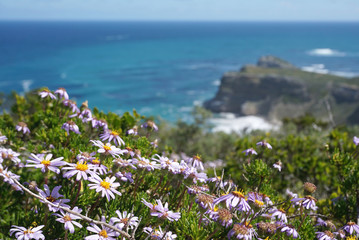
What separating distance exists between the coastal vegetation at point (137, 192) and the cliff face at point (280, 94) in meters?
70.8

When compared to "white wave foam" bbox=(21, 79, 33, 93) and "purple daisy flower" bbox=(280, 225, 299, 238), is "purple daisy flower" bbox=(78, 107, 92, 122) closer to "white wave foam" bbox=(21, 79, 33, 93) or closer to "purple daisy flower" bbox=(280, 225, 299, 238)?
"purple daisy flower" bbox=(280, 225, 299, 238)

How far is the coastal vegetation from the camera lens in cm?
213

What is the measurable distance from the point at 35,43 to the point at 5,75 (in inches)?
2972

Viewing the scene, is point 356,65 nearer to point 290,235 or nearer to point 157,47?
point 157,47

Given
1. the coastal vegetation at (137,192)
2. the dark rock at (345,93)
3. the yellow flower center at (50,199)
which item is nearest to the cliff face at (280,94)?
the dark rock at (345,93)

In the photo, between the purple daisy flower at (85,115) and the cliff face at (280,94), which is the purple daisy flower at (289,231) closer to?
the purple daisy flower at (85,115)

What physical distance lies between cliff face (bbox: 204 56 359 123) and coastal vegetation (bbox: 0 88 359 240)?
70.8m

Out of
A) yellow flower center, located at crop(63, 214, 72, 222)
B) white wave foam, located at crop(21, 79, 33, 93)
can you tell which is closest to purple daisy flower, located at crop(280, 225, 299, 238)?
yellow flower center, located at crop(63, 214, 72, 222)

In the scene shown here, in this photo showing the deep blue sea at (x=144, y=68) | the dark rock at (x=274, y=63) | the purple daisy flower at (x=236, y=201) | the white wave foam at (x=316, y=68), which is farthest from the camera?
the white wave foam at (x=316, y=68)

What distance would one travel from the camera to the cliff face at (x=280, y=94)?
244 ft

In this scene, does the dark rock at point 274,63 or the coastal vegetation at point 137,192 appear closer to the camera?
the coastal vegetation at point 137,192

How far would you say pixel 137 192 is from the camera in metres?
2.94

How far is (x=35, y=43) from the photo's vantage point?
501ft

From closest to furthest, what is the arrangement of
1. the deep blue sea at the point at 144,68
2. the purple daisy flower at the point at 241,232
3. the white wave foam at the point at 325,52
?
the purple daisy flower at the point at 241,232 → the deep blue sea at the point at 144,68 → the white wave foam at the point at 325,52
